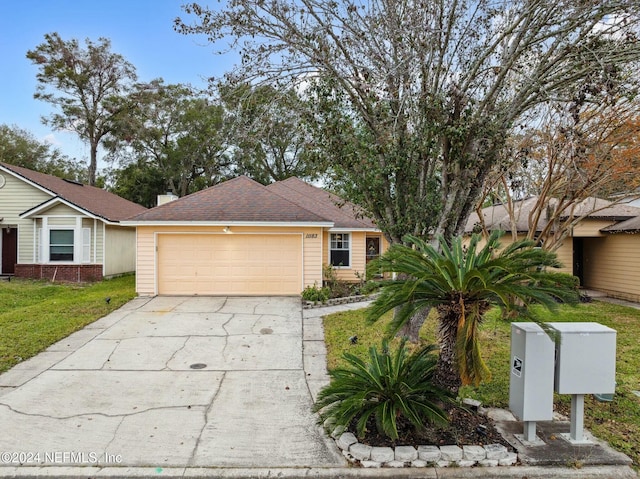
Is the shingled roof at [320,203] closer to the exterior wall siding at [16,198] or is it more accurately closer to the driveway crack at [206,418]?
the driveway crack at [206,418]

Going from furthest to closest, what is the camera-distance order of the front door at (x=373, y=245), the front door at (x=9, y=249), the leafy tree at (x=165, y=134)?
the leafy tree at (x=165, y=134)
the front door at (x=9, y=249)
the front door at (x=373, y=245)

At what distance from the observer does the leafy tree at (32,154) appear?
2814cm

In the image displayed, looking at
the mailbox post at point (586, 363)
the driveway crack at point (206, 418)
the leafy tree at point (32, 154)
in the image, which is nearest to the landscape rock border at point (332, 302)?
the driveway crack at point (206, 418)

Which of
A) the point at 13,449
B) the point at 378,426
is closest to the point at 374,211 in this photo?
the point at 378,426

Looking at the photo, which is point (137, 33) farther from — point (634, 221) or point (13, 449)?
point (634, 221)

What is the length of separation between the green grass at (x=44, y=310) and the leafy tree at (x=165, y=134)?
1582 centimetres

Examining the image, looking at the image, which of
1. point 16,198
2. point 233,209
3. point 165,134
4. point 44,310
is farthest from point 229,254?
point 165,134

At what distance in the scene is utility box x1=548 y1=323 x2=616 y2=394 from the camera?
365 centimetres

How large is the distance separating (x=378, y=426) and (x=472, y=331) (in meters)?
1.24

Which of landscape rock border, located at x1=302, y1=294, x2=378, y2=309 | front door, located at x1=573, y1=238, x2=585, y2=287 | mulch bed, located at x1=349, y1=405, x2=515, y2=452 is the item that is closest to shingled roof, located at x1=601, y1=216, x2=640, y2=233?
front door, located at x1=573, y1=238, x2=585, y2=287

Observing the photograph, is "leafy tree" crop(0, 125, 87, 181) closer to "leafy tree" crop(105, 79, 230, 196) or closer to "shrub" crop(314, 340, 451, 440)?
"leafy tree" crop(105, 79, 230, 196)

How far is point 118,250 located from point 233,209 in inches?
293

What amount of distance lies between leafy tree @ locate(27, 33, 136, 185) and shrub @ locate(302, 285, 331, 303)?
24979mm

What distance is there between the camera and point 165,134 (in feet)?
95.9
